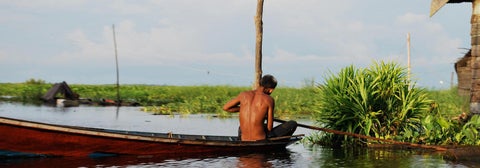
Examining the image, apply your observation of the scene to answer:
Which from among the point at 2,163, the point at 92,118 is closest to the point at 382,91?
the point at 2,163

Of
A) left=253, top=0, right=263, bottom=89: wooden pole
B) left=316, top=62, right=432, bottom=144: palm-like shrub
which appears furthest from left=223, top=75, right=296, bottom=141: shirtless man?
left=253, top=0, right=263, bottom=89: wooden pole

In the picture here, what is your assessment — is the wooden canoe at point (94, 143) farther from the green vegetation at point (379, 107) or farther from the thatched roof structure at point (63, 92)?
the thatched roof structure at point (63, 92)

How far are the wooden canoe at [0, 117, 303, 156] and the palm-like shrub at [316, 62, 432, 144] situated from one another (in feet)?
7.99

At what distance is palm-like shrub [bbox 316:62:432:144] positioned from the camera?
16.1m

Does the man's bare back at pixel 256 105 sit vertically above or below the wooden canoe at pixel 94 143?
above

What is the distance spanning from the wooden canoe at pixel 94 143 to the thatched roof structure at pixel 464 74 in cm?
1988

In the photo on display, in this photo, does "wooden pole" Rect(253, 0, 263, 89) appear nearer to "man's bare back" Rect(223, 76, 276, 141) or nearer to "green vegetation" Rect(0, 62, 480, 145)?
"green vegetation" Rect(0, 62, 480, 145)

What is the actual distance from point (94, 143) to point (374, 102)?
649 cm

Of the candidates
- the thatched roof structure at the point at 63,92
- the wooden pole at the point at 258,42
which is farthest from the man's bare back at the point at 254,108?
the thatched roof structure at the point at 63,92

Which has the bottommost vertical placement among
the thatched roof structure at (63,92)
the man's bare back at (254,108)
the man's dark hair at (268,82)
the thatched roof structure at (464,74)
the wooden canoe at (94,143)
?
the wooden canoe at (94,143)

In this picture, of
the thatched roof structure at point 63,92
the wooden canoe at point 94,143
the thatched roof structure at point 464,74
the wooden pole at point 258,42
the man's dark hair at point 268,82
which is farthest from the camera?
the thatched roof structure at point 63,92

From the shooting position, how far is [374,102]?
16219 mm

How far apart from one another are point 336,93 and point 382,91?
1025mm

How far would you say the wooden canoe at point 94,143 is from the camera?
12.4 meters
